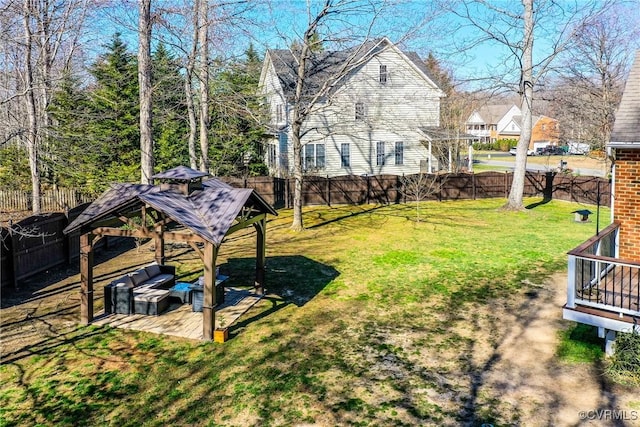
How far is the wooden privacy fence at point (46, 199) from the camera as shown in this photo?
21766mm

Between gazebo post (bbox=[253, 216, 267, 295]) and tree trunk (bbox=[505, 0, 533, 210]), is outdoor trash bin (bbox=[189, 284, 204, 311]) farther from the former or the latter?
tree trunk (bbox=[505, 0, 533, 210])

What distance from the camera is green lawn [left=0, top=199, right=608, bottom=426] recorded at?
6.68m

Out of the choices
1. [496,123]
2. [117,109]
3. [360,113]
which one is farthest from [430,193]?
[496,123]

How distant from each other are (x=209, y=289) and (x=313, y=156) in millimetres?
22829

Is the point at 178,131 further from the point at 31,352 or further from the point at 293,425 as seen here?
the point at 293,425

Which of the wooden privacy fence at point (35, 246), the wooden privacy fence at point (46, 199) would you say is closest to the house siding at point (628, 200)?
the wooden privacy fence at point (35, 246)

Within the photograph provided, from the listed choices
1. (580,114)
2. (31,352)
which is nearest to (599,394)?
(31,352)

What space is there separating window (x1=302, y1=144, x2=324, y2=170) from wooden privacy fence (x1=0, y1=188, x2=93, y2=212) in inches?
519

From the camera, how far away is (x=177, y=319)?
32.8ft

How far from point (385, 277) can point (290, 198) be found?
1225 cm

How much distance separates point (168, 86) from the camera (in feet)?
73.7

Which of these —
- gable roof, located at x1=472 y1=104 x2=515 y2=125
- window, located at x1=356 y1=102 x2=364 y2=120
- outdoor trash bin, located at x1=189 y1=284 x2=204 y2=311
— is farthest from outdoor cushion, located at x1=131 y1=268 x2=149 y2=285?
gable roof, located at x1=472 y1=104 x2=515 y2=125

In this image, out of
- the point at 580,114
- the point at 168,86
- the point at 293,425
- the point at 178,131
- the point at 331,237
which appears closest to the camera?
the point at 293,425

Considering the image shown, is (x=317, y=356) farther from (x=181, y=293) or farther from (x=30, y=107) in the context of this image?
(x=30, y=107)
